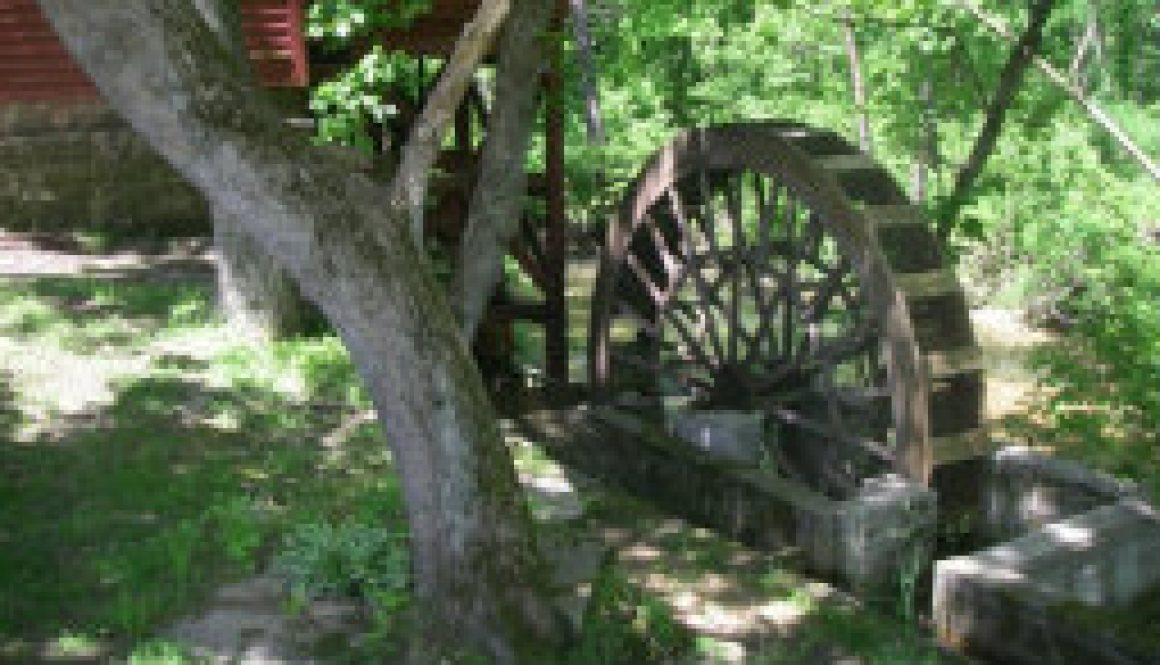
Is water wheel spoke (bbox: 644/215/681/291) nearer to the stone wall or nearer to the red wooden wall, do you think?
the red wooden wall

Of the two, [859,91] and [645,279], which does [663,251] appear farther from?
[859,91]

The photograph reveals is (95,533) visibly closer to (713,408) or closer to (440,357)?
(440,357)

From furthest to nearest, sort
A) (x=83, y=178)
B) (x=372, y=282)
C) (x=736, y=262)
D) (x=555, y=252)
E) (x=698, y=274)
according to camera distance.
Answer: (x=83, y=178)
(x=555, y=252)
(x=698, y=274)
(x=736, y=262)
(x=372, y=282)

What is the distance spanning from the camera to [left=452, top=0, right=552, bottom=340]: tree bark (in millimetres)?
7621

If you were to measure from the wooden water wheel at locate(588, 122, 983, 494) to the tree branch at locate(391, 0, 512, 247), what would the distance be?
2.09 metres

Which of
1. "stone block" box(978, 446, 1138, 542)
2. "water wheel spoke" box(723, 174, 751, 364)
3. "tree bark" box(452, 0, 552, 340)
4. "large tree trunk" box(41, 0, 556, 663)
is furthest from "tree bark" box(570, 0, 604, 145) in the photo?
"large tree trunk" box(41, 0, 556, 663)

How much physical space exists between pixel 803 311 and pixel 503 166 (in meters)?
2.40

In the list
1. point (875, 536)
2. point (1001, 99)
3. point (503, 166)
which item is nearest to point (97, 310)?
point (503, 166)

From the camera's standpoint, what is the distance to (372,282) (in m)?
4.81

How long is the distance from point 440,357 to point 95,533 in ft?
8.10

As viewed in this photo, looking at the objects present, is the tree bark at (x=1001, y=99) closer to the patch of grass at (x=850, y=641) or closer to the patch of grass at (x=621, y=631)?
the patch of grass at (x=850, y=641)

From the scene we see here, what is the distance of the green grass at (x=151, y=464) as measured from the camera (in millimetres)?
5684

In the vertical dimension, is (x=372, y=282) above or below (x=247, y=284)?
above

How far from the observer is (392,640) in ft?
17.5
